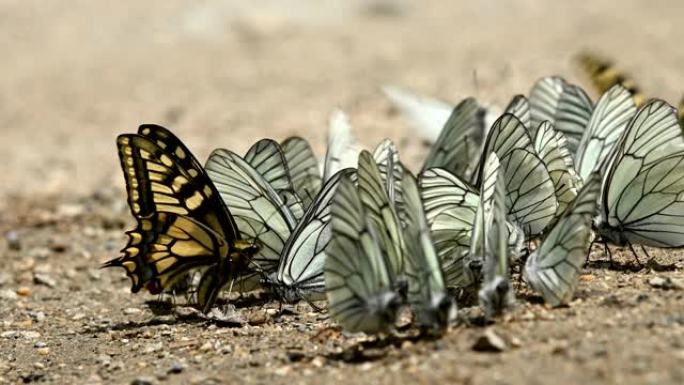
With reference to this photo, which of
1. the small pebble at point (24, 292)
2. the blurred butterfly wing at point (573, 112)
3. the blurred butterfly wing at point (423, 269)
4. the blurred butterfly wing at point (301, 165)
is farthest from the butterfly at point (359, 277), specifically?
the small pebble at point (24, 292)

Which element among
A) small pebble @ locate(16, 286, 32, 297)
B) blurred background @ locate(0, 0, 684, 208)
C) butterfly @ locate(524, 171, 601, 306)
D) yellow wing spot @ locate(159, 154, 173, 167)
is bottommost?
butterfly @ locate(524, 171, 601, 306)

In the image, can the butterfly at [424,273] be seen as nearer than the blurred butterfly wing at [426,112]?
Yes

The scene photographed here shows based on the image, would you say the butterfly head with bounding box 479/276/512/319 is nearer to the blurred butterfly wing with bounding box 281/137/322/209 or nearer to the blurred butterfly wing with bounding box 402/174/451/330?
the blurred butterfly wing with bounding box 402/174/451/330

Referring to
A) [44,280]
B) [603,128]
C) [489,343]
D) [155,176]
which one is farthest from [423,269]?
[44,280]

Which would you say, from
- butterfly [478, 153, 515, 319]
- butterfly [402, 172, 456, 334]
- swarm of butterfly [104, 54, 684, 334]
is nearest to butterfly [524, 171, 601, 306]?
swarm of butterfly [104, 54, 684, 334]

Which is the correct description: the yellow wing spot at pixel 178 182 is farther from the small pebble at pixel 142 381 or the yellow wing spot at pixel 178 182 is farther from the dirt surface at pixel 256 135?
the small pebble at pixel 142 381

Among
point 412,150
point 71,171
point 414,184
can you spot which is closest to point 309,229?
point 414,184
